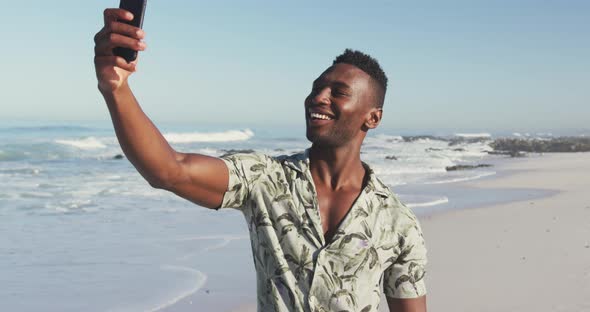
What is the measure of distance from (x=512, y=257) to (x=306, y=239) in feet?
25.3

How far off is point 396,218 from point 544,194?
16836 mm

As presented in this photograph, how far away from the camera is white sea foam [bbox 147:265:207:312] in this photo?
7.09 m

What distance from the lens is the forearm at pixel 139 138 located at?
180cm

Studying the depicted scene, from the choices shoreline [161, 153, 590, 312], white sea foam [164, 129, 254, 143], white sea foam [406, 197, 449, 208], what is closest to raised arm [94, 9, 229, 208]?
shoreline [161, 153, 590, 312]

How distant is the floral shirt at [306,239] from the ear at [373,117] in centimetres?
25

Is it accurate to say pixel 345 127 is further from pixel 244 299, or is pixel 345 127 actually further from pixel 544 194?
pixel 544 194

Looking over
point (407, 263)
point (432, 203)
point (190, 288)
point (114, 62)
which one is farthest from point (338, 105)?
point (432, 203)

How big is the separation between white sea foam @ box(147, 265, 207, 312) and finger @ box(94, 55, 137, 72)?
5.60 metres

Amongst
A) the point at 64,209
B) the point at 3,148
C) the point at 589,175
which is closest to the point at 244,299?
the point at 64,209

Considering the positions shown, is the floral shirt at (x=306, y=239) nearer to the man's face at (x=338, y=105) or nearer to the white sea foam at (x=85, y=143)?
the man's face at (x=338, y=105)

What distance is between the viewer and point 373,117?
266 centimetres

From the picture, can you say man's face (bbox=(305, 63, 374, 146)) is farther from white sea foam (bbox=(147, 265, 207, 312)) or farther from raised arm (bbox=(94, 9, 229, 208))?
white sea foam (bbox=(147, 265, 207, 312))

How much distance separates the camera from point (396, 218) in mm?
2531

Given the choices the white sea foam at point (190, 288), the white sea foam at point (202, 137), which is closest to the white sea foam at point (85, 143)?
the white sea foam at point (202, 137)
